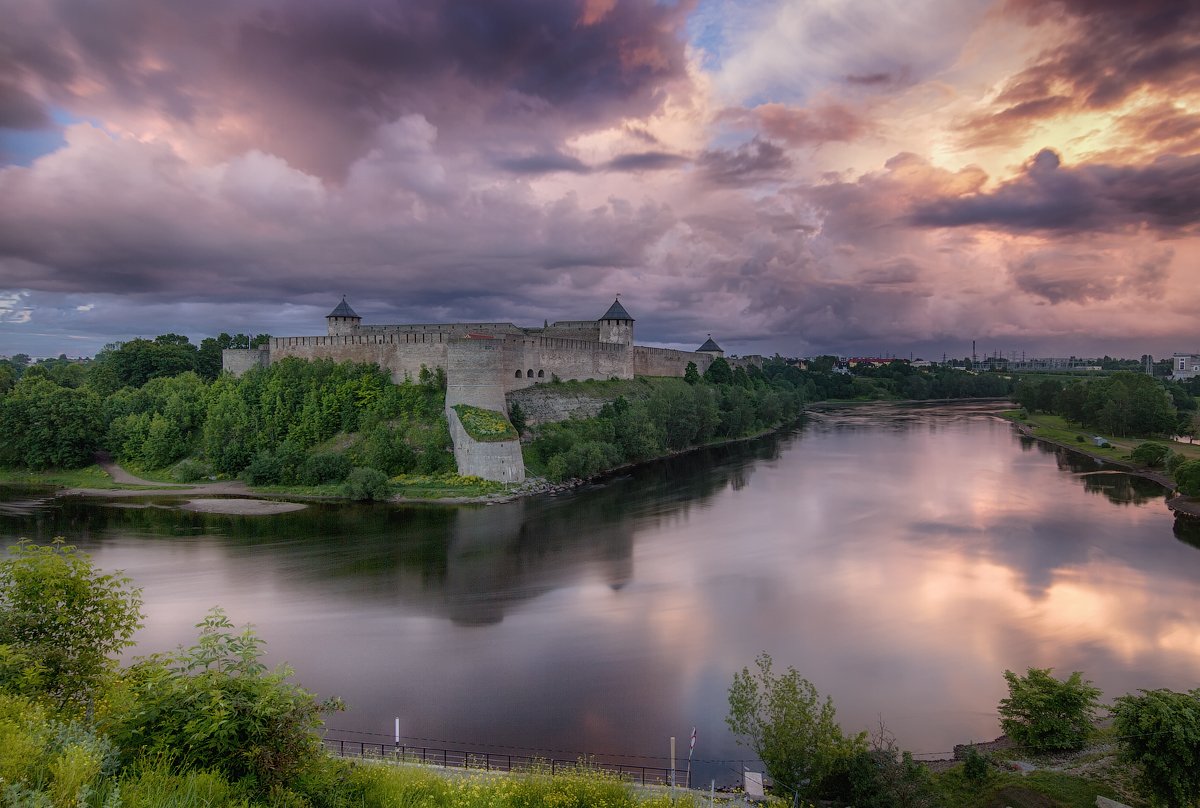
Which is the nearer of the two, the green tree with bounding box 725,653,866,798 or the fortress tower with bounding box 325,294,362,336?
the green tree with bounding box 725,653,866,798

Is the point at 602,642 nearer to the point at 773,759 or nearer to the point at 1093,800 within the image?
the point at 773,759

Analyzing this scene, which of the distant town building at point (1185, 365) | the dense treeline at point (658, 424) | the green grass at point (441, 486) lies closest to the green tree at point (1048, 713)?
the green grass at point (441, 486)

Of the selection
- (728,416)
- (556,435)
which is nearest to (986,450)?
(728,416)

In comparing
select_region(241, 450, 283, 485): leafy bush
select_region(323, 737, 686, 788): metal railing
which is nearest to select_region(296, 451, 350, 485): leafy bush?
select_region(241, 450, 283, 485): leafy bush

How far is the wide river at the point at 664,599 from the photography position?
26.3 ft

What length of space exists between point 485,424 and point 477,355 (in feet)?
8.03

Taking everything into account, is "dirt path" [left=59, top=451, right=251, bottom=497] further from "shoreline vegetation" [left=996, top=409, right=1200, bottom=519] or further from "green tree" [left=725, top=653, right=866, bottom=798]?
"shoreline vegetation" [left=996, top=409, right=1200, bottom=519]

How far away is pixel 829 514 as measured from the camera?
18016 mm

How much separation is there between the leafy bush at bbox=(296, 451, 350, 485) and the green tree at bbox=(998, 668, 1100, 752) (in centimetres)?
1871

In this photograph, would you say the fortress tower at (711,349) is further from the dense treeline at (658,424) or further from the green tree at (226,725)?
the green tree at (226,725)

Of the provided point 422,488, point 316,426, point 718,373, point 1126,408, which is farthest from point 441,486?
point 1126,408

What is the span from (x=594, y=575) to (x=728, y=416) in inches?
885

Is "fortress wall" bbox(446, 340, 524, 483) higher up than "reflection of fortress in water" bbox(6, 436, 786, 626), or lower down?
higher up

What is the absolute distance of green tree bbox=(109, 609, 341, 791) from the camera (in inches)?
171
